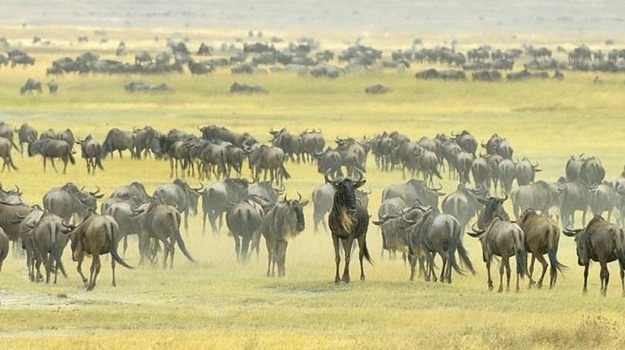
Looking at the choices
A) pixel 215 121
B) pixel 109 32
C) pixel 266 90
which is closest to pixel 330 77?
pixel 266 90

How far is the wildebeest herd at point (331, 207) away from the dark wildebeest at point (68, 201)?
0.09ft

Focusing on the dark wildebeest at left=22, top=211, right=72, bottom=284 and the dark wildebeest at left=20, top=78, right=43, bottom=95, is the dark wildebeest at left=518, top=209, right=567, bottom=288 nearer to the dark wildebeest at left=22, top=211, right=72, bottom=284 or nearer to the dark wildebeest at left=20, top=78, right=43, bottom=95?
the dark wildebeest at left=22, top=211, right=72, bottom=284

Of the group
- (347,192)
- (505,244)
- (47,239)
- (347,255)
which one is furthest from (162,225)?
(505,244)

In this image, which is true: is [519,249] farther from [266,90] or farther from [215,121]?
[266,90]

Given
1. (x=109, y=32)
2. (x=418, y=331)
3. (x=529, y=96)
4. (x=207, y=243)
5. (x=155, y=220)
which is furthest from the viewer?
(x=109, y=32)

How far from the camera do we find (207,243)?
33.6m

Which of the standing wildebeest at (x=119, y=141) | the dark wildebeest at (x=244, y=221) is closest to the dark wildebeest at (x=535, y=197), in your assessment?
the dark wildebeest at (x=244, y=221)

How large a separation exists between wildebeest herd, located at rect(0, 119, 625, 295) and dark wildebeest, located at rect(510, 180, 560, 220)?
36mm

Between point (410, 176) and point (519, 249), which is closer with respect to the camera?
point (519, 249)

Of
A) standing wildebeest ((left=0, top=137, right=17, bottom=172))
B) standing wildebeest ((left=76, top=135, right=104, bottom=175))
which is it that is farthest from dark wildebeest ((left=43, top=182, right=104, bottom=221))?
standing wildebeest ((left=0, top=137, right=17, bottom=172))

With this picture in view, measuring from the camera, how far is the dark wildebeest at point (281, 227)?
1083 inches

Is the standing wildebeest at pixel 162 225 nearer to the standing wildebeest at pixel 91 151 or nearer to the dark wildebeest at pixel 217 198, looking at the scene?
the dark wildebeest at pixel 217 198

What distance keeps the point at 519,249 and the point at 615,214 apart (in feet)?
45.8

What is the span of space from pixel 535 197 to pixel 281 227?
10.4m
